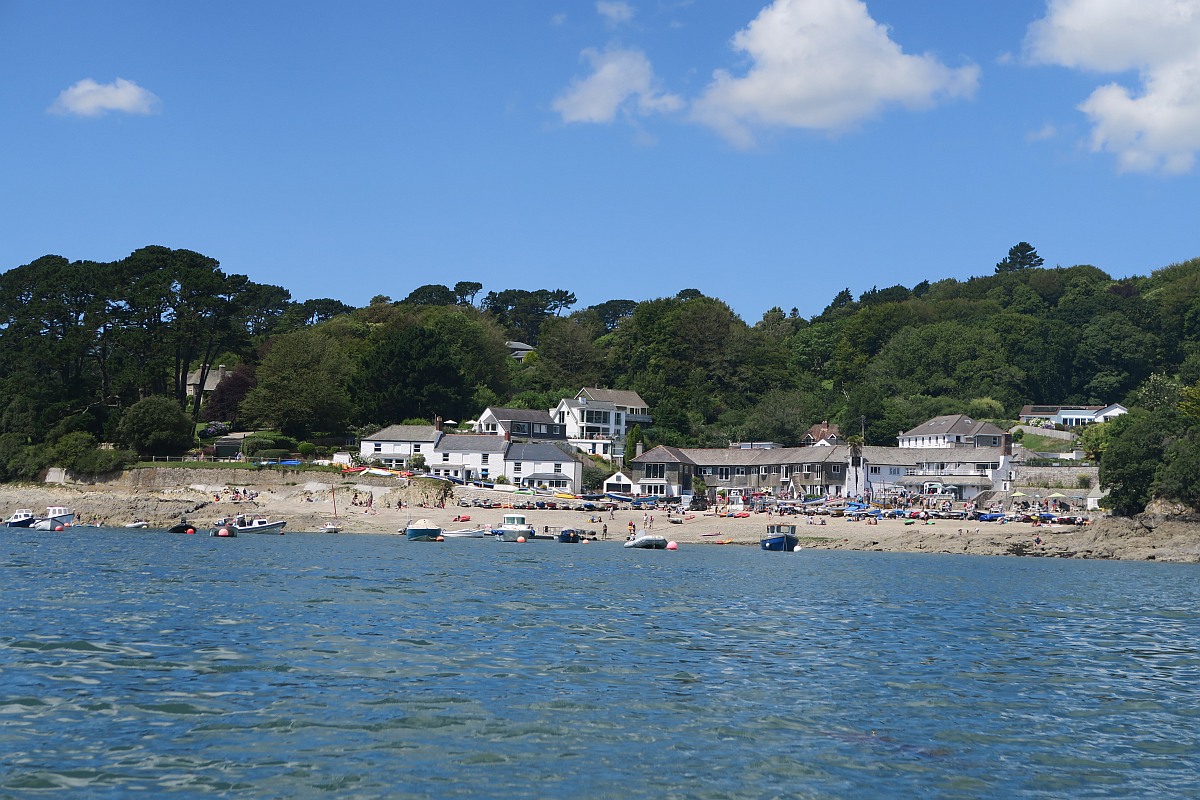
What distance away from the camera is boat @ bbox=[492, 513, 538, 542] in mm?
67000

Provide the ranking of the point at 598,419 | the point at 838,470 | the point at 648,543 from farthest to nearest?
1. the point at 598,419
2. the point at 838,470
3. the point at 648,543

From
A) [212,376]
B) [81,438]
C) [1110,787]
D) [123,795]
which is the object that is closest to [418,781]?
[123,795]

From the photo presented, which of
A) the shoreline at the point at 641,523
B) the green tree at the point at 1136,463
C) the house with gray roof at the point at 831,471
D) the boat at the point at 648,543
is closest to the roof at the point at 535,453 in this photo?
the house with gray roof at the point at 831,471

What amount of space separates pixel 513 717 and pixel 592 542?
49319 mm

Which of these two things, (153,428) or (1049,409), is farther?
(1049,409)

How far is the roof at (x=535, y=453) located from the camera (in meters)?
91.2

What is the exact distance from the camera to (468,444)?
304 ft

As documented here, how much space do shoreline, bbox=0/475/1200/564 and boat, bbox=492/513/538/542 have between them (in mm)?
3237

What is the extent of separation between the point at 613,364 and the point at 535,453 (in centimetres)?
3913

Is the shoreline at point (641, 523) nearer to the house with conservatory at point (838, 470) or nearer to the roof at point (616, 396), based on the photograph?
the house with conservatory at point (838, 470)

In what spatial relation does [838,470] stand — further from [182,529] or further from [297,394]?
[182,529]

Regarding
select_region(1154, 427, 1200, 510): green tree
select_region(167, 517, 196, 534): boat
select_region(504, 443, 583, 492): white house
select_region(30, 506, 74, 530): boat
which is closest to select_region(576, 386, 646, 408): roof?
select_region(504, 443, 583, 492): white house

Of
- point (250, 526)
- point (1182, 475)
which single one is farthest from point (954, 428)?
point (250, 526)

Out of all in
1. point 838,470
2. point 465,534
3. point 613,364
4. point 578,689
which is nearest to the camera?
point 578,689
